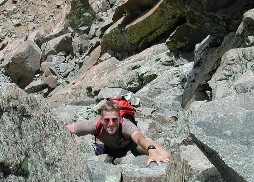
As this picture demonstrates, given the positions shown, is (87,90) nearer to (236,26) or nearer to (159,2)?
(159,2)

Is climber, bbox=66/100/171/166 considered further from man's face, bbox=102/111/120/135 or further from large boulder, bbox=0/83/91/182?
large boulder, bbox=0/83/91/182

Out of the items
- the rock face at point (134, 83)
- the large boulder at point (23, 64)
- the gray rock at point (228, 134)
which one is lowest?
→ the large boulder at point (23, 64)

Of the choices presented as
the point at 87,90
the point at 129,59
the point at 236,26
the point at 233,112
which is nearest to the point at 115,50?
the point at 129,59

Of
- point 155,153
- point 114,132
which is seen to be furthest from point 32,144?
point 114,132

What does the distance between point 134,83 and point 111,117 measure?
946 cm

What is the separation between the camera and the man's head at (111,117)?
861 cm

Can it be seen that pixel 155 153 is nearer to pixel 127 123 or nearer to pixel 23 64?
pixel 127 123

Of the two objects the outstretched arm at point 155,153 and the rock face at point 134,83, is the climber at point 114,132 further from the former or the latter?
the rock face at point 134,83

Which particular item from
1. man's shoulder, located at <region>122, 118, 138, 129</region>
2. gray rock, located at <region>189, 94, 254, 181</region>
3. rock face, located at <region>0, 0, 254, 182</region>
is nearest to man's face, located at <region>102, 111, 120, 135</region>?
man's shoulder, located at <region>122, 118, 138, 129</region>

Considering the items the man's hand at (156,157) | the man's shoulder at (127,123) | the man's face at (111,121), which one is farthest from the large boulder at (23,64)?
the man's hand at (156,157)

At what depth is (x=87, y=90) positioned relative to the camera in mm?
19781

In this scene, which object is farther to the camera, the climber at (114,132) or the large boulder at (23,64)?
the large boulder at (23,64)

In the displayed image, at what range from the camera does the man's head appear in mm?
8609

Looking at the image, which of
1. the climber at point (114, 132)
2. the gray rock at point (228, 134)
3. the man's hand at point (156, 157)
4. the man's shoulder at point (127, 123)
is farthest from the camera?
the man's shoulder at point (127, 123)
